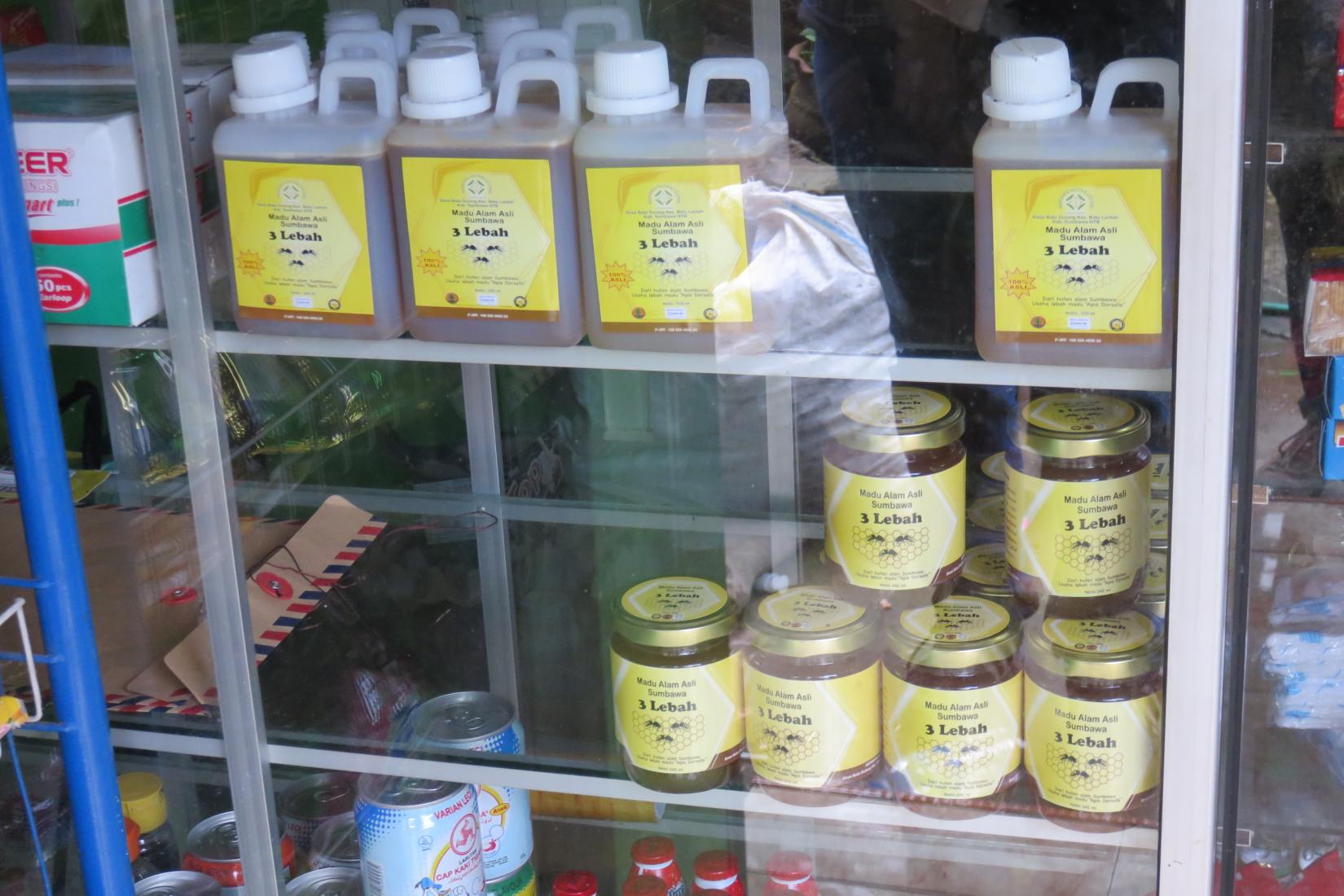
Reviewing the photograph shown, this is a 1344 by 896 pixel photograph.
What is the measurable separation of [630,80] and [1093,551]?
528 mm

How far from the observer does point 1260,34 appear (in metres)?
0.91

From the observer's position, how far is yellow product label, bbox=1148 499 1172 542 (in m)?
1.04

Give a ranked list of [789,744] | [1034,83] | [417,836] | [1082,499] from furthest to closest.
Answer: [417,836] → [789,744] → [1082,499] → [1034,83]

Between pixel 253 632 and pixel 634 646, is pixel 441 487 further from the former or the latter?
pixel 634 646

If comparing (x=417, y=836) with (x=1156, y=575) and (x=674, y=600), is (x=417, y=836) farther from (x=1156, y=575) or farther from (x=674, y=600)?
(x=1156, y=575)

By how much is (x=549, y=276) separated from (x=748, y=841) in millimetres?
611

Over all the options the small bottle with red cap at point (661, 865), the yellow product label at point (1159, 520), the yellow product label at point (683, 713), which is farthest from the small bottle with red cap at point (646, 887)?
the yellow product label at point (1159, 520)

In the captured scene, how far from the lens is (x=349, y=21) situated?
1.24 m

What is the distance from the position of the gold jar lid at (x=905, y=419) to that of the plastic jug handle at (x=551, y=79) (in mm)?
342

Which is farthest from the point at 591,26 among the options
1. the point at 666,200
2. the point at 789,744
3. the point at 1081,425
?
the point at 789,744

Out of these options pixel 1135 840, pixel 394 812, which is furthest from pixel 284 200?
pixel 1135 840

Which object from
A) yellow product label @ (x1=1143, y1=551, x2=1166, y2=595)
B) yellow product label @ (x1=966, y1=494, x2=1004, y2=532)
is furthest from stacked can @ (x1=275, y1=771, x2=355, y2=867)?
yellow product label @ (x1=1143, y1=551, x2=1166, y2=595)

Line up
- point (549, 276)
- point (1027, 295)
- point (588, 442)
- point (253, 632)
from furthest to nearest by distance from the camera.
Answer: point (588, 442)
point (253, 632)
point (549, 276)
point (1027, 295)

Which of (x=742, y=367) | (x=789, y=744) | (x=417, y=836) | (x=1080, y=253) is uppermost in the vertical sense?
(x=1080, y=253)
